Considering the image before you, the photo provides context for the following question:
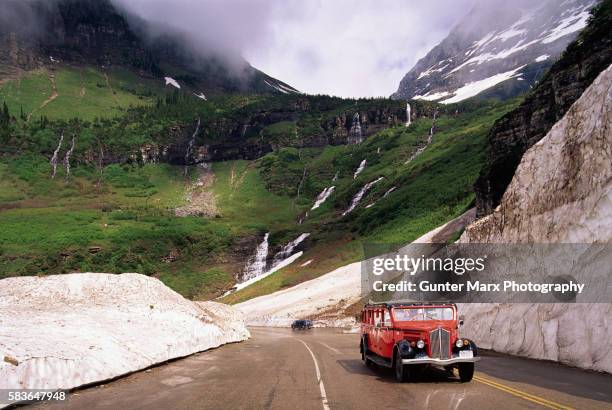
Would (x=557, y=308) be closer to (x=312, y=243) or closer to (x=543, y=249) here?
(x=543, y=249)

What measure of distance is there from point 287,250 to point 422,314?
86.2 meters

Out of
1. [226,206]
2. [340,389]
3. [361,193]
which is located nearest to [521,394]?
[340,389]

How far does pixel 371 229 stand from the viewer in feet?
289

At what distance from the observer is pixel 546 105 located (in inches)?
1875

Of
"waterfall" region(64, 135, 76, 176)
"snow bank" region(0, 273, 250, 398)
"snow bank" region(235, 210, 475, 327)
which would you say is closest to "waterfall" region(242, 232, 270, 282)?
"snow bank" region(235, 210, 475, 327)

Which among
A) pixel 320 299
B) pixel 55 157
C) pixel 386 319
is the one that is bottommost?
pixel 386 319

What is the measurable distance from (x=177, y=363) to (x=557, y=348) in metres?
13.8

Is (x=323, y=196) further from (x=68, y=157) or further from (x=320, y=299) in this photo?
(x=68, y=157)

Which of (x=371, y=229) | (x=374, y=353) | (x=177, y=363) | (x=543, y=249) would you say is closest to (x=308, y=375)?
(x=374, y=353)

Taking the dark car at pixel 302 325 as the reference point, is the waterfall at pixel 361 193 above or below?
above

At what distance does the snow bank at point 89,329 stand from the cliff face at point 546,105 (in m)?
33.6

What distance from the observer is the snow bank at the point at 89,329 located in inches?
469

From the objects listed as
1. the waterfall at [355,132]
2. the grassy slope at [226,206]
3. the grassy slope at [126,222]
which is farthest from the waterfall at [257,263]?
the waterfall at [355,132]

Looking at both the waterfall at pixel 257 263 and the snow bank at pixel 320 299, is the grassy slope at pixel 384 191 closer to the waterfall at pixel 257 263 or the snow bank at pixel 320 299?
the snow bank at pixel 320 299
